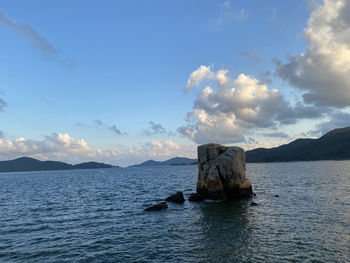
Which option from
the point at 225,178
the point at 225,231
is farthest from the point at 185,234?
the point at 225,178

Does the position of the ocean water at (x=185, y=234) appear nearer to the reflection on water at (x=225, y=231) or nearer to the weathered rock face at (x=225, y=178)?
Result: the reflection on water at (x=225, y=231)

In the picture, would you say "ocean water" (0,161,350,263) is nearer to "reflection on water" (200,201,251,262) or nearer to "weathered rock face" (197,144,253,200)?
"reflection on water" (200,201,251,262)

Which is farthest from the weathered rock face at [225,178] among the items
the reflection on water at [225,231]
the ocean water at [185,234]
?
the ocean water at [185,234]

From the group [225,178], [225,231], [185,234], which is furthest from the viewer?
[225,178]

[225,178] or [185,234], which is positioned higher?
[225,178]

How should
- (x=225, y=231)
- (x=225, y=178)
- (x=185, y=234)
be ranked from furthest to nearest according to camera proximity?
(x=225, y=178) → (x=225, y=231) → (x=185, y=234)

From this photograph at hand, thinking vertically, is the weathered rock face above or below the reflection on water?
above

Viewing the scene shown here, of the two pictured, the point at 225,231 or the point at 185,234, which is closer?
the point at 185,234

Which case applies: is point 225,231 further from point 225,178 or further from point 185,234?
point 225,178

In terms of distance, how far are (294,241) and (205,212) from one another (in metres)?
15.0

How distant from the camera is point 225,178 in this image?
149ft

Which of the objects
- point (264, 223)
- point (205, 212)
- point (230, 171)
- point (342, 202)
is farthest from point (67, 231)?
point (342, 202)

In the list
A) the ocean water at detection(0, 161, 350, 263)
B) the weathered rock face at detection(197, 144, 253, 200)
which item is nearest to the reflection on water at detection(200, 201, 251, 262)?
the ocean water at detection(0, 161, 350, 263)

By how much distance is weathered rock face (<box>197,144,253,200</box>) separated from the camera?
44.9 metres
